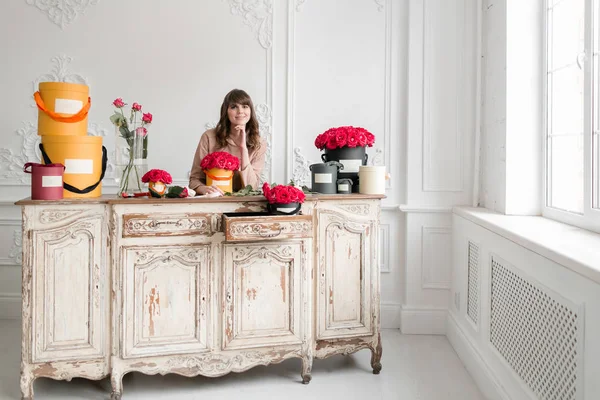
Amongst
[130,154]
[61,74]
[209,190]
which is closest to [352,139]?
[209,190]

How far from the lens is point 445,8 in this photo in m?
3.46

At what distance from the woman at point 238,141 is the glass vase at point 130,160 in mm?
346

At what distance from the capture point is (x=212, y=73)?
12.0ft

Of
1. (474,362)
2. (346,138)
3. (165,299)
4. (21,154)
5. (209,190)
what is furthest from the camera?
(21,154)

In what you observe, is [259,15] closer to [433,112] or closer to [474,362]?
[433,112]

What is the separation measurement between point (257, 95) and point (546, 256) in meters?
2.41

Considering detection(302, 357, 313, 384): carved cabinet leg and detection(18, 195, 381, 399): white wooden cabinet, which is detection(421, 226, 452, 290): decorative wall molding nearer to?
detection(18, 195, 381, 399): white wooden cabinet

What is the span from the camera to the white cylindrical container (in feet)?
9.16

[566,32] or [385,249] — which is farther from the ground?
[566,32]

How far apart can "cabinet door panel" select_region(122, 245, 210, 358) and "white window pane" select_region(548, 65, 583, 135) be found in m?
1.96

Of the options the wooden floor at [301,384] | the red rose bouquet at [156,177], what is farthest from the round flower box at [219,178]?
the wooden floor at [301,384]

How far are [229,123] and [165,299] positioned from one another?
3.74 feet

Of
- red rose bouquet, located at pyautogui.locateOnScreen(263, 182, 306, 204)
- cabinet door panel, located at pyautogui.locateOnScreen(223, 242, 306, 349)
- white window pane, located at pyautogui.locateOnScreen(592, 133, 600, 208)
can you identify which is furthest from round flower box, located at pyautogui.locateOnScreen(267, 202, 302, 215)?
white window pane, located at pyautogui.locateOnScreen(592, 133, 600, 208)

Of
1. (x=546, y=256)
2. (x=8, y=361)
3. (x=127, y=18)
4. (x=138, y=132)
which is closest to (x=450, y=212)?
(x=546, y=256)
